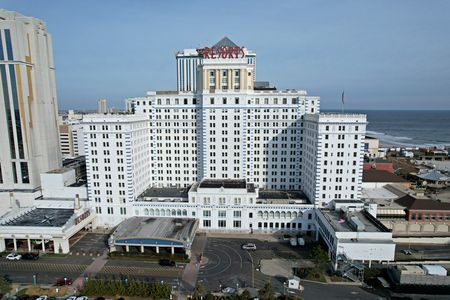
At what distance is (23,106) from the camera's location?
91125 millimetres

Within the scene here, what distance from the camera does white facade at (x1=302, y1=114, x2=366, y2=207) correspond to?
3159 inches

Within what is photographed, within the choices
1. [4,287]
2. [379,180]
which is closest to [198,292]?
[4,287]

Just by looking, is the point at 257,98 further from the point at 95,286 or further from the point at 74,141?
the point at 74,141

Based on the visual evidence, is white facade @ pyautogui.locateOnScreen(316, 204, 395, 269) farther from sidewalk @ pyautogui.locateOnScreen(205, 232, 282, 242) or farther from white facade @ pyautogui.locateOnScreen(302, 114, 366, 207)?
sidewalk @ pyautogui.locateOnScreen(205, 232, 282, 242)

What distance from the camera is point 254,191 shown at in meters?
86.9

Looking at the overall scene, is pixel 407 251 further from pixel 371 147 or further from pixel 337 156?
pixel 371 147

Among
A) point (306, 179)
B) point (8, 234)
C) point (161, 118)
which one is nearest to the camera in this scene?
point (8, 234)

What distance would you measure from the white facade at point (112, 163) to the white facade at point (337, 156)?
53.5 meters

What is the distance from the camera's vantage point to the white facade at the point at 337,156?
80.2m

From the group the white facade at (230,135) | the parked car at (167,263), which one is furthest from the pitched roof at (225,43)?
the parked car at (167,263)

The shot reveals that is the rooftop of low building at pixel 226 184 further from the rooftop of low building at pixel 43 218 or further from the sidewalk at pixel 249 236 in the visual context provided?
the rooftop of low building at pixel 43 218

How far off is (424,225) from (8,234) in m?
114

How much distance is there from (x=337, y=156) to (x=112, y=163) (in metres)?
64.6

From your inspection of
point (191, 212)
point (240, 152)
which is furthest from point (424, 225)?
point (191, 212)
